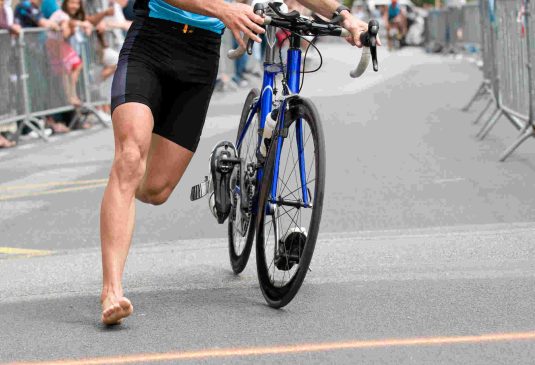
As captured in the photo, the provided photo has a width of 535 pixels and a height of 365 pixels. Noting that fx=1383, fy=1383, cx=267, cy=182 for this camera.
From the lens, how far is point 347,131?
1528cm

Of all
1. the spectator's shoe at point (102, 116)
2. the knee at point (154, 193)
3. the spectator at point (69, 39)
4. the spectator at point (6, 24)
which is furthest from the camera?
the spectator's shoe at point (102, 116)

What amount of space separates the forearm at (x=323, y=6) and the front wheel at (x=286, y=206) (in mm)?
536

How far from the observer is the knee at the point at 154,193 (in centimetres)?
642

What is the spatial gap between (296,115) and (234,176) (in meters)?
0.71

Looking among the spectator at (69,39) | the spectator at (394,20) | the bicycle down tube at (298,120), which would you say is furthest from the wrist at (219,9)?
the spectator at (394,20)

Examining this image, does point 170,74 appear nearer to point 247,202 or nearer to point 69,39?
point 247,202

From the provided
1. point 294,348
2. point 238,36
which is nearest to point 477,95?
point 238,36

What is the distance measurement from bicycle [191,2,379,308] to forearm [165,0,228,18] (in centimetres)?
16

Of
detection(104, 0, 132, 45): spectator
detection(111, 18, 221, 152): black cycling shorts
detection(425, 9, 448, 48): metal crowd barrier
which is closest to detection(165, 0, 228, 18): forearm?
detection(111, 18, 221, 152): black cycling shorts

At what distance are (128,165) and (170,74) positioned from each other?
1.65 ft

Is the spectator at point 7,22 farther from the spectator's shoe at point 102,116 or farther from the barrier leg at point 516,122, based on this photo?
the barrier leg at point 516,122

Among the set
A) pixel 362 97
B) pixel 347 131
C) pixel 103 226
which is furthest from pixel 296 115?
pixel 362 97

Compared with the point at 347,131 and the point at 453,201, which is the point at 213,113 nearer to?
the point at 347,131

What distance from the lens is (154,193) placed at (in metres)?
6.46
